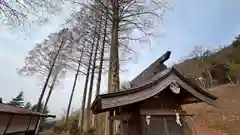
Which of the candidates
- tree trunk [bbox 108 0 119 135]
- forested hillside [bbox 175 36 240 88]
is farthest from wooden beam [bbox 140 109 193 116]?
forested hillside [bbox 175 36 240 88]

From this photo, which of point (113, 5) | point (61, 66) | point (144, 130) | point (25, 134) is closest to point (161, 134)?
point (144, 130)

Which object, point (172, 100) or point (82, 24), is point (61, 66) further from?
point (172, 100)

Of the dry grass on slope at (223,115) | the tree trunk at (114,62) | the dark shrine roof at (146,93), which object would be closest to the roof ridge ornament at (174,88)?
the dark shrine roof at (146,93)

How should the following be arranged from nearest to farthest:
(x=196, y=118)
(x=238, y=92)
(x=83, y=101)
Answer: (x=196, y=118) < (x=83, y=101) < (x=238, y=92)

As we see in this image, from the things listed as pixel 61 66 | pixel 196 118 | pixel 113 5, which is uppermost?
pixel 61 66

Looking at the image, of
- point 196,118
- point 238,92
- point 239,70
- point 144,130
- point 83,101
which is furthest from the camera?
point 239,70

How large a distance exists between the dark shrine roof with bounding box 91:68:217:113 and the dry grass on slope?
7.50 meters

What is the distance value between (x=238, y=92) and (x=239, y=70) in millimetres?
4481

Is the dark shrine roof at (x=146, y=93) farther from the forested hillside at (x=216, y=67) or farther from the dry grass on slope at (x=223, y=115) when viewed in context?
the forested hillside at (x=216, y=67)

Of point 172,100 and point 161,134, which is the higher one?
point 172,100

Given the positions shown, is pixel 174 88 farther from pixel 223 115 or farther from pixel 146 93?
pixel 223 115

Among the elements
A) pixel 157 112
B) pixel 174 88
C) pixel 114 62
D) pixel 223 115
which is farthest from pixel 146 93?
pixel 223 115

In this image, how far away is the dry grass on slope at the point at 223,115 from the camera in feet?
37.4

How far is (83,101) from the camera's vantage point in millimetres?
14961
